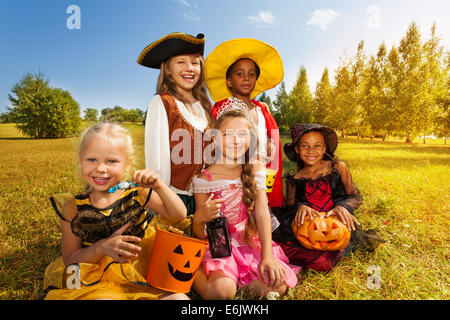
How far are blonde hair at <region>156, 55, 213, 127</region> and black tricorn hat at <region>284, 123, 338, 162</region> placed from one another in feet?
3.49

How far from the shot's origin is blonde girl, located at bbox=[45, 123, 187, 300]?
1882mm

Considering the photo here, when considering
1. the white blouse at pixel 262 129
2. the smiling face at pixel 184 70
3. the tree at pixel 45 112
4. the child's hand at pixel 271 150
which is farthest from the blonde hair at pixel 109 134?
the tree at pixel 45 112

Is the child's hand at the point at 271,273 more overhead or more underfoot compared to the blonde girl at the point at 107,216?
more underfoot

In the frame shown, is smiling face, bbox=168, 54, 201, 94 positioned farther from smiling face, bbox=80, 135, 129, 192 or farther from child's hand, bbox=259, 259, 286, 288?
child's hand, bbox=259, 259, 286, 288

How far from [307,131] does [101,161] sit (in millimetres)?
2286

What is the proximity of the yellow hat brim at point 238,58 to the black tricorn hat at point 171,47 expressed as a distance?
1.99 feet

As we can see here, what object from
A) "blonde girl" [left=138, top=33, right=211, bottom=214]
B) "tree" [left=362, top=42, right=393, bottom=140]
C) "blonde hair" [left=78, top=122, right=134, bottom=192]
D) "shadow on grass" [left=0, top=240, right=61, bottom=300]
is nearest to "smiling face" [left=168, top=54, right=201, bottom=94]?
"blonde girl" [left=138, top=33, right=211, bottom=214]

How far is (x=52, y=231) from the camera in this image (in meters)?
3.45

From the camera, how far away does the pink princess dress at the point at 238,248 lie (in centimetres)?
228

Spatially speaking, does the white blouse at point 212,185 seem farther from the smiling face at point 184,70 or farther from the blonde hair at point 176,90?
the smiling face at point 184,70

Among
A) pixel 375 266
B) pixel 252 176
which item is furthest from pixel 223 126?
pixel 375 266

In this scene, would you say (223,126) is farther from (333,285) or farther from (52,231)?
(52,231)
